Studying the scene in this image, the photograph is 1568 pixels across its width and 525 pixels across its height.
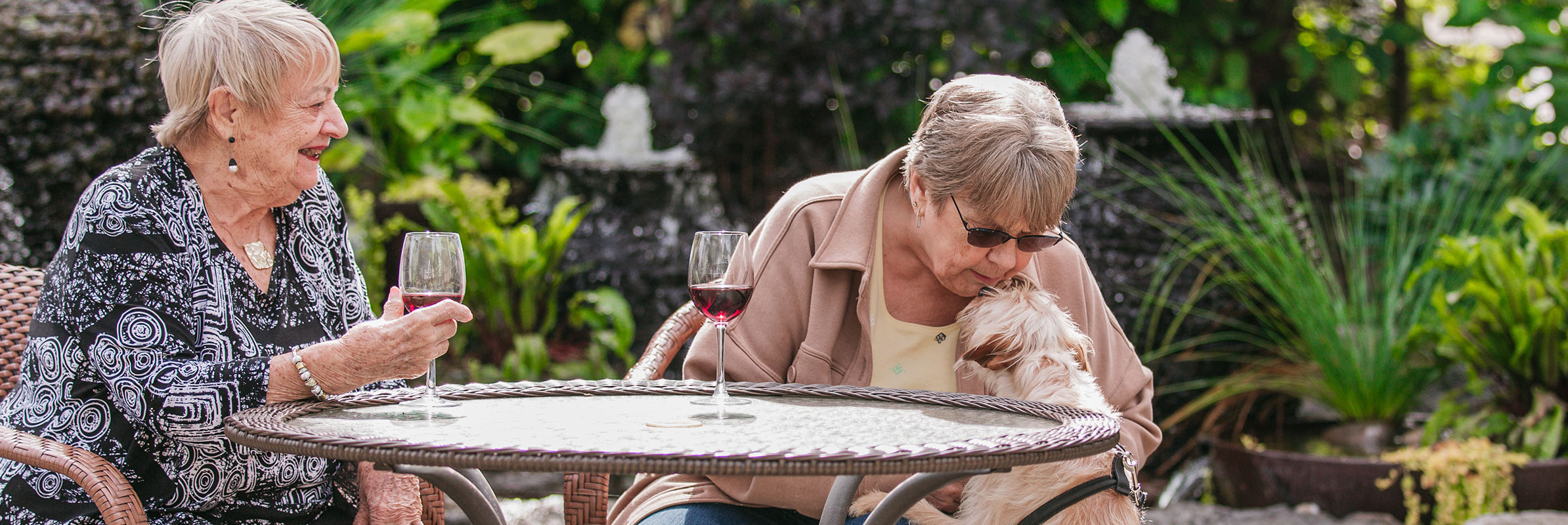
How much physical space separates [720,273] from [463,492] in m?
0.57

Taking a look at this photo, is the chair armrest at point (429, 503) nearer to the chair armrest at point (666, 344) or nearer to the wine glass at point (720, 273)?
the chair armrest at point (666, 344)

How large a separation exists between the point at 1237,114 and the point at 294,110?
461cm

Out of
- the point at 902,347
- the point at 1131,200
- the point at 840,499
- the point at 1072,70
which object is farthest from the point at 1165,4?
the point at 840,499

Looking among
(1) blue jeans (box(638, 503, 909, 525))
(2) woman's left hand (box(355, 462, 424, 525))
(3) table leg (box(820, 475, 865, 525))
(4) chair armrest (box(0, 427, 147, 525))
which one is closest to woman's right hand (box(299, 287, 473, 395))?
(4) chair armrest (box(0, 427, 147, 525))

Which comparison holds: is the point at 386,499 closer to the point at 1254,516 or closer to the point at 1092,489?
the point at 1092,489

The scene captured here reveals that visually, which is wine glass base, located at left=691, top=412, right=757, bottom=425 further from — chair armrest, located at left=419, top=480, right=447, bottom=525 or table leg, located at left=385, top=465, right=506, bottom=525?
chair armrest, located at left=419, top=480, right=447, bottom=525

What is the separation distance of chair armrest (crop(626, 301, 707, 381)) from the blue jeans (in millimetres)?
423

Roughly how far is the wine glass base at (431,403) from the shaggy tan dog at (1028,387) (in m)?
0.80

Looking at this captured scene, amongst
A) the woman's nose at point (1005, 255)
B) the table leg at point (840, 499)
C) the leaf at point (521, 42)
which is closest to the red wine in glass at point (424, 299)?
the table leg at point (840, 499)

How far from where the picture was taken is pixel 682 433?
1779 mm

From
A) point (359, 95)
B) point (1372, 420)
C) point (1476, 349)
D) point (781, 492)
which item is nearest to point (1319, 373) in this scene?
point (1372, 420)

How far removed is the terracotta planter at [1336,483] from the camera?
155 inches

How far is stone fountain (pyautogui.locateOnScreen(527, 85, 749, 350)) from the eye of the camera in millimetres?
5680

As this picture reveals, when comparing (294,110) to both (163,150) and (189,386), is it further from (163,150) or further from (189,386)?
(189,386)
